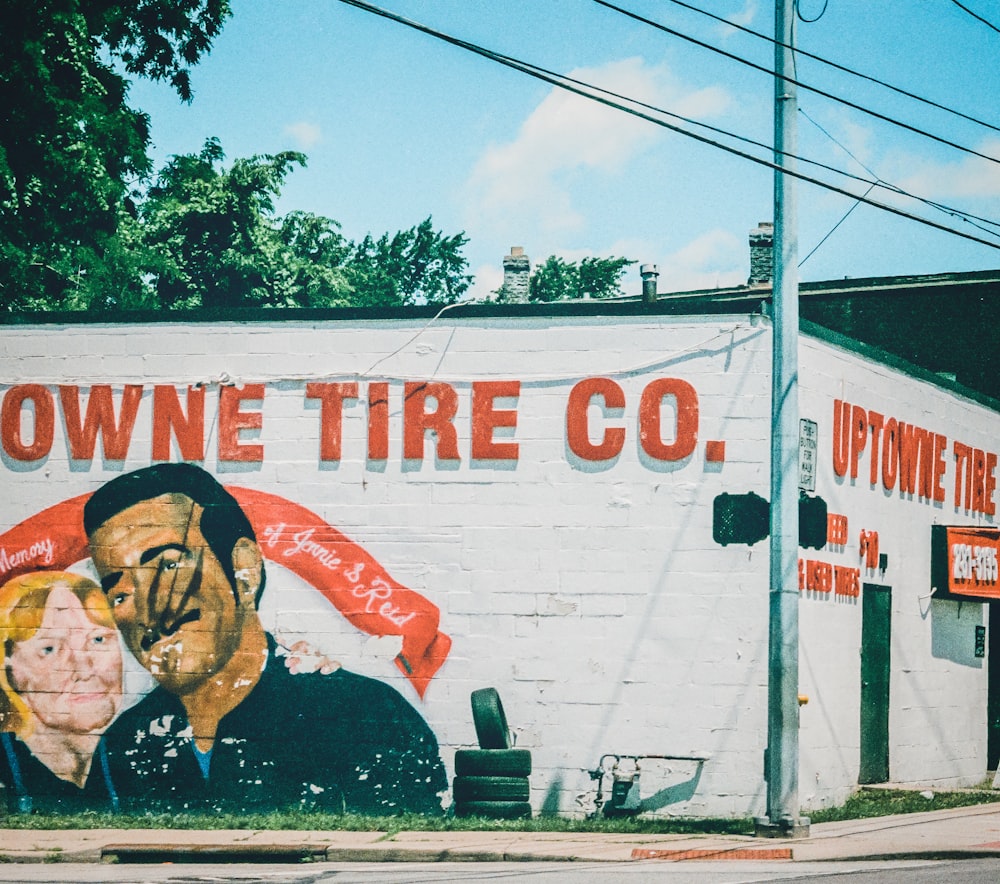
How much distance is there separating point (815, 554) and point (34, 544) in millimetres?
8331

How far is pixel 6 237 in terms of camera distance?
78.7 ft

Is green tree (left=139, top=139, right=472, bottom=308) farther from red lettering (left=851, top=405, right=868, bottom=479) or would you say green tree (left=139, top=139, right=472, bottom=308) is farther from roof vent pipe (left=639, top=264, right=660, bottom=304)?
red lettering (left=851, top=405, right=868, bottom=479)

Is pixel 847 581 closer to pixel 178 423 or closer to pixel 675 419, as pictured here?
pixel 675 419

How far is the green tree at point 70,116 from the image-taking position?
2155 centimetres

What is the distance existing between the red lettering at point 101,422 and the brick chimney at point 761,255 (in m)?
18.4

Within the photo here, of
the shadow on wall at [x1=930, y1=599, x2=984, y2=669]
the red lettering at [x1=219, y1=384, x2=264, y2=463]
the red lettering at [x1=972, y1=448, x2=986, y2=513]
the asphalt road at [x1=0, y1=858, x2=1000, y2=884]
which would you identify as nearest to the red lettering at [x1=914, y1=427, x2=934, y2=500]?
the shadow on wall at [x1=930, y1=599, x2=984, y2=669]

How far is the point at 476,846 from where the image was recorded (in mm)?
12250

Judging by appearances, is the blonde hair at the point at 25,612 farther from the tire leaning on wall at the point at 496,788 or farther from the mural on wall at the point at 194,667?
the tire leaning on wall at the point at 496,788

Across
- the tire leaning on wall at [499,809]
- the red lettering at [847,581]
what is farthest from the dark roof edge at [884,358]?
the tire leaning on wall at [499,809]

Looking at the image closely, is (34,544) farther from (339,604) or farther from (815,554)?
(815,554)

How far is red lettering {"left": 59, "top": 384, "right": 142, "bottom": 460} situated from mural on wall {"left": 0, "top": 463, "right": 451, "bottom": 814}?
38 cm

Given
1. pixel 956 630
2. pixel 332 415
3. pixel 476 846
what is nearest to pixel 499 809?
pixel 476 846

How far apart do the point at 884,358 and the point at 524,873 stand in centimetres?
835

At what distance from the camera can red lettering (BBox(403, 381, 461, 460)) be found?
1455 cm
